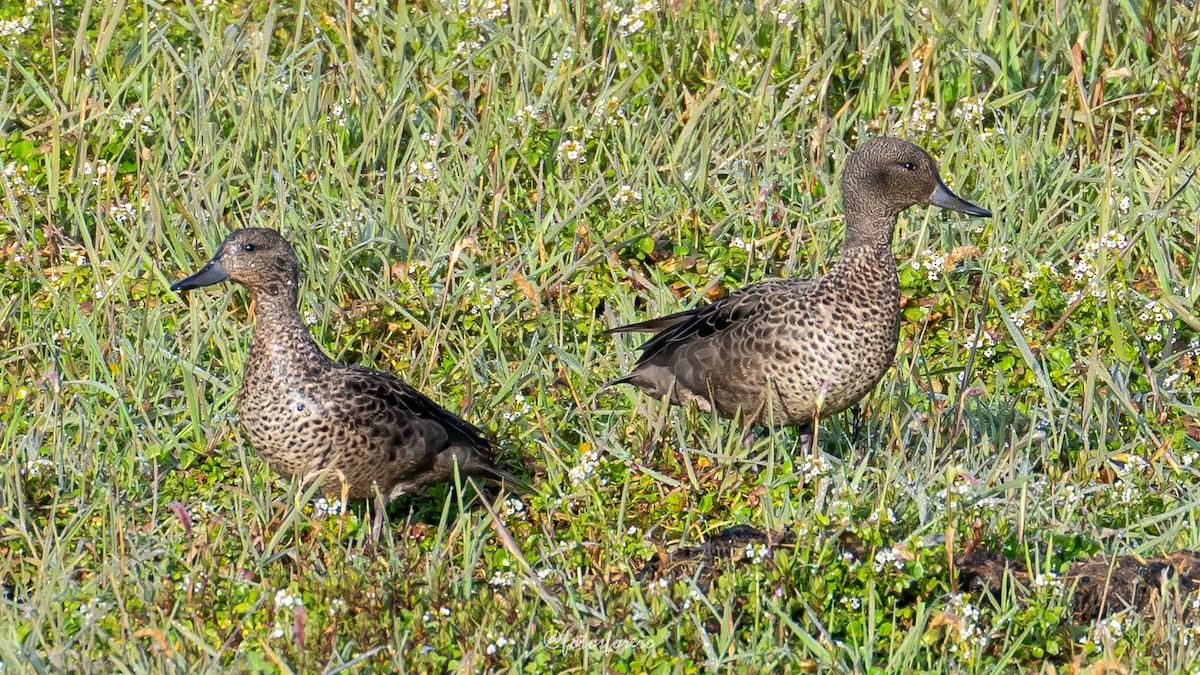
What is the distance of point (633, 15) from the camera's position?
25.0 ft

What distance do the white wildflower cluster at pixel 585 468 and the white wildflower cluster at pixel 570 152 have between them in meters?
1.89

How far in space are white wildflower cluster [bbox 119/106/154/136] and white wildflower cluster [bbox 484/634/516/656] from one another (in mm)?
3675

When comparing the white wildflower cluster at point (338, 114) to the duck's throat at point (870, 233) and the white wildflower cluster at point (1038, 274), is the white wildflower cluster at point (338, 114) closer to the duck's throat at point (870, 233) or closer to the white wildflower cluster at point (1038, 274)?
the duck's throat at point (870, 233)

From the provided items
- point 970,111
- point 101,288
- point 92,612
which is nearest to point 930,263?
point 970,111

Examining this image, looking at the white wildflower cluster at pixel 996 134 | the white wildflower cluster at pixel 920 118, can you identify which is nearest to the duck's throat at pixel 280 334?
the white wildflower cluster at pixel 920 118

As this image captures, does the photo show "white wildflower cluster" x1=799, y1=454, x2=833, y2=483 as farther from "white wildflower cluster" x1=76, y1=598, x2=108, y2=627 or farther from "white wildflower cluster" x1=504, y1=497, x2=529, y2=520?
"white wildflower cluster" x1=76, y1=598, x2=108, y2=627

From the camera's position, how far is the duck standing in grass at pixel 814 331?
17.2ft

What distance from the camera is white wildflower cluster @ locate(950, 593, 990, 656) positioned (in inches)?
165

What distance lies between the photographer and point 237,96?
7.31 m

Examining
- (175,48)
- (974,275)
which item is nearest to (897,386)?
(974,275)

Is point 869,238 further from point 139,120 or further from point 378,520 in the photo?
point 139,120

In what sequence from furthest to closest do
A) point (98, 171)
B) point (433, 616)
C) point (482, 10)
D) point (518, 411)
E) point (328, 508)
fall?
point (482, 10), point (98, 171), point (518, 411), point (328, 508), point (433, 616)

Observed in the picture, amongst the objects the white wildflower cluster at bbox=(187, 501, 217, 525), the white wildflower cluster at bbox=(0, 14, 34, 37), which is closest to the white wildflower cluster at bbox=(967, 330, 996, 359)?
the white wildflower cluster at bbox=(187, 501, 217, 525)

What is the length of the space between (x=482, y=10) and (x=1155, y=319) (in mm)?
3277
